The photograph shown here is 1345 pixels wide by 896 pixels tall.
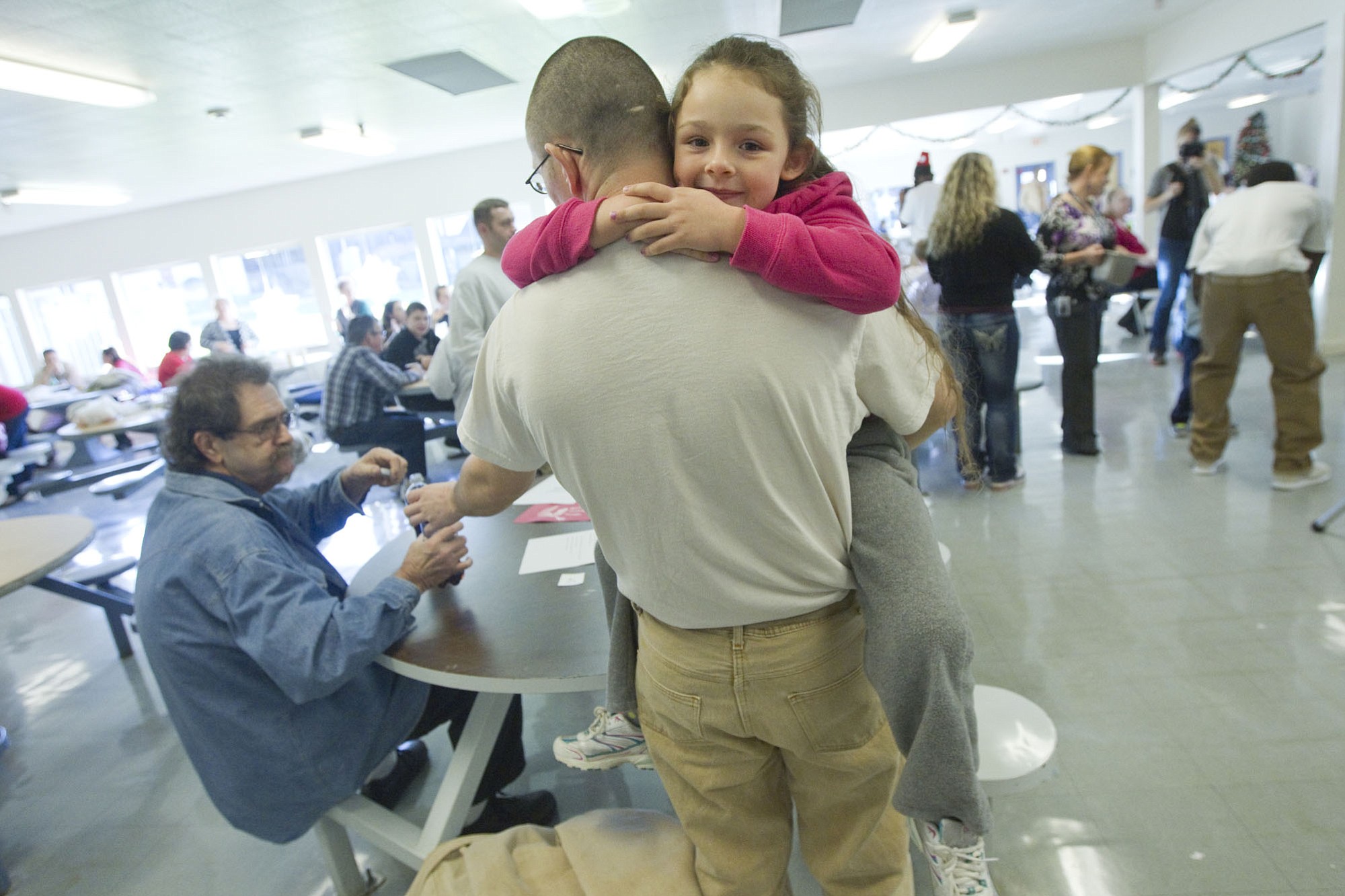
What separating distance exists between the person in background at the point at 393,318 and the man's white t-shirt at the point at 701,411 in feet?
29.0

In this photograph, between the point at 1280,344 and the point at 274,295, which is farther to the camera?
the point at 274,295

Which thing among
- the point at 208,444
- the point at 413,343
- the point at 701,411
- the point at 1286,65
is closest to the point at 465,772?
the point at 208,444

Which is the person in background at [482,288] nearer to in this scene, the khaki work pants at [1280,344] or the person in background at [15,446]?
the khaki work pants at [1280,344]

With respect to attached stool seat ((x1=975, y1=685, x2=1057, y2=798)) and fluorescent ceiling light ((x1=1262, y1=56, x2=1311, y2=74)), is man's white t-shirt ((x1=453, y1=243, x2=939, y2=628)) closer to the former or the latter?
attached stool seat ((x1=975, y1=685, x2=1057, y2=798))

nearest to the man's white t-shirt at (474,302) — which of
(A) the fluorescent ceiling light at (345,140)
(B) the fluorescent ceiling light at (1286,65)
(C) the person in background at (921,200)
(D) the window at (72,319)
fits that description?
(C) the person in background at (921,200)

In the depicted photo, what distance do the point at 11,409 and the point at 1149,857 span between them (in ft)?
14.9

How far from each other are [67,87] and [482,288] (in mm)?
4145

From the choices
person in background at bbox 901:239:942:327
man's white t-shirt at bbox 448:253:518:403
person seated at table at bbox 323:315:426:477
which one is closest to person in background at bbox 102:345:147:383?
person seated at table at bbox 323:315:426:477

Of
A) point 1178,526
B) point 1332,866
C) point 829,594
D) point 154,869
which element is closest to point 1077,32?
point 1178,526

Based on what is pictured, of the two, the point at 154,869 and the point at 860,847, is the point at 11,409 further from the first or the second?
the point at 860,847

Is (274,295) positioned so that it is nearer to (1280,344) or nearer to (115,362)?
(115,362)

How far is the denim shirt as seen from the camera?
1420 mm

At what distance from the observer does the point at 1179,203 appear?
18.7 feet

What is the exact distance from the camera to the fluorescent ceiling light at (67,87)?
195 inches
